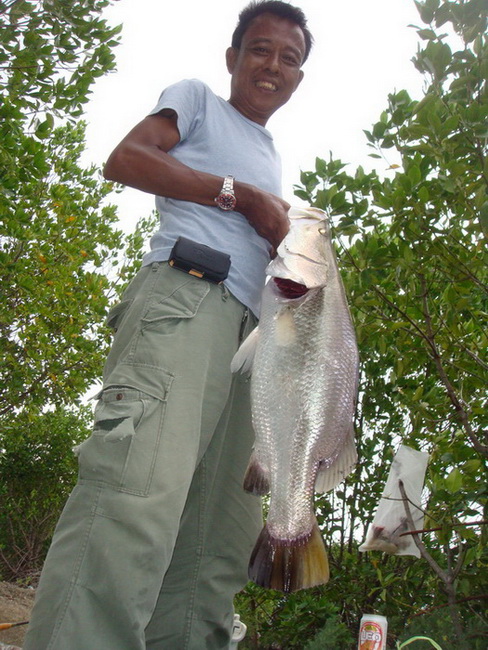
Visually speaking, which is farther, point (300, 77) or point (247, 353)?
point (300, 77)

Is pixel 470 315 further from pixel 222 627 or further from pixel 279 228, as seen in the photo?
pixel 222 627

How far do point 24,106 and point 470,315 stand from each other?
368 cm

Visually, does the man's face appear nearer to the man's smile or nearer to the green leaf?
the man's smile

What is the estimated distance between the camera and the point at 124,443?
2014mm

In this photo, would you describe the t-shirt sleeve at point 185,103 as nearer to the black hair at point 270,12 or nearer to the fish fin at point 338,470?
the black hair at point 270,12

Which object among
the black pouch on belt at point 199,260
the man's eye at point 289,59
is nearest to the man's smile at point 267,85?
the man's eye at point 289,59

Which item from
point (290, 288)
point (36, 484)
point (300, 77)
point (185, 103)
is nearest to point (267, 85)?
point (300, 77)

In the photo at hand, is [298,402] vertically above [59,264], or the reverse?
[59,264]

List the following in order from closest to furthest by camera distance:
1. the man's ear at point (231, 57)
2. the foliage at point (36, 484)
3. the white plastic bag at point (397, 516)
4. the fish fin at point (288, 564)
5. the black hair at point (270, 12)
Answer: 1. the fish fin at point (288, 564)
2. the white plastic bag at point (397, 516)
3. the black hair at point (270, 12)
4. the man's ear at point (231, 57)
5. the foliage at point (36, 484)

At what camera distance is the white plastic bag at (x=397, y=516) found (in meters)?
2.93

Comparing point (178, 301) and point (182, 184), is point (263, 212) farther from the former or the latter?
point (178, 301)

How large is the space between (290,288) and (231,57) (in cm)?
158

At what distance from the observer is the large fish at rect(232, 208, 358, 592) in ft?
6.32

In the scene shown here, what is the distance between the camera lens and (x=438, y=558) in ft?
12.2
